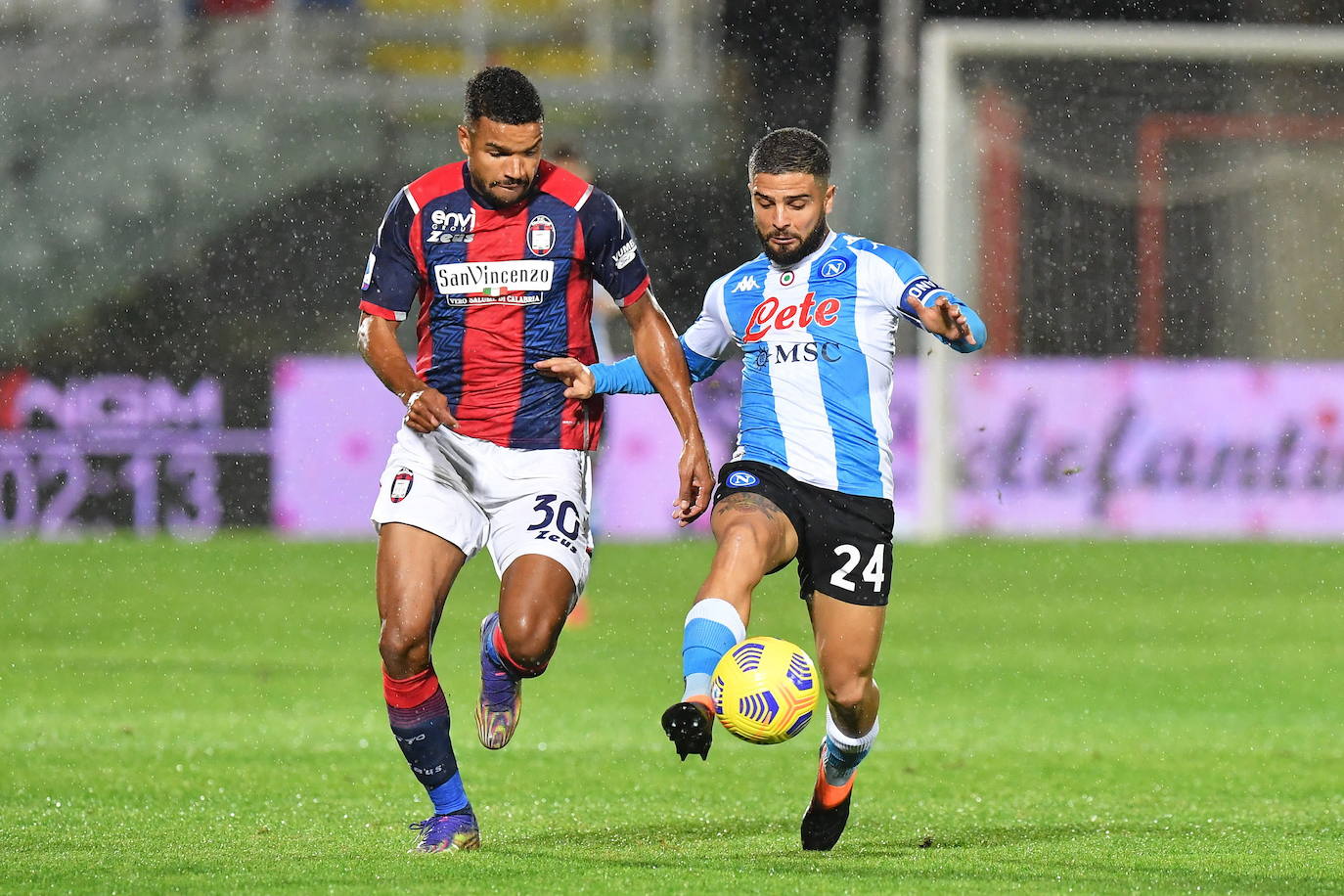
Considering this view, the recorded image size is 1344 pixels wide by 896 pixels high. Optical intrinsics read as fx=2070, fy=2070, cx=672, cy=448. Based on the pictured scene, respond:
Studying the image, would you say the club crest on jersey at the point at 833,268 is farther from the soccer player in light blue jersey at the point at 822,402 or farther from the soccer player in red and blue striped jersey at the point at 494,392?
the soccer player in red and blue striped jersey at the point at 494,392

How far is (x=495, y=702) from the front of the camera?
639 centimetres

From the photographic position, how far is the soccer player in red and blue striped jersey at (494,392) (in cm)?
602

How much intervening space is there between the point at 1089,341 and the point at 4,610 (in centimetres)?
981

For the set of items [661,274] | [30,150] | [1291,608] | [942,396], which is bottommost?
[1291,608]

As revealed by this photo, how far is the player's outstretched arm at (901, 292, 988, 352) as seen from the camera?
575 centimetres

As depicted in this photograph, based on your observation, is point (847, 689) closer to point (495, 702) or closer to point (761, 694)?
point (761, 694)

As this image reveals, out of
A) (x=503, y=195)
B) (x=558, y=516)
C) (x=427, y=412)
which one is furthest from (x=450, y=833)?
(x=503, y=195)

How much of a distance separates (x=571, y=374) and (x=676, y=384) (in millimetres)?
317

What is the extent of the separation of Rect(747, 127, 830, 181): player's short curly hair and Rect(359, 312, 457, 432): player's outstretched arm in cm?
115

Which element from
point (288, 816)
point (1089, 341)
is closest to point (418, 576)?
point (288, 816)

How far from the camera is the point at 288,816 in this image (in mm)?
6805

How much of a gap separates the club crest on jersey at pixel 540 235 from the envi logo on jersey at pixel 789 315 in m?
0.65

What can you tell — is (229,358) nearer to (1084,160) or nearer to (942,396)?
(942,396)

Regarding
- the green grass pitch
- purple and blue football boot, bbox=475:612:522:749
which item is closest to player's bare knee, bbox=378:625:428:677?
purple and blue football boot, bbox=475:612:522:749
